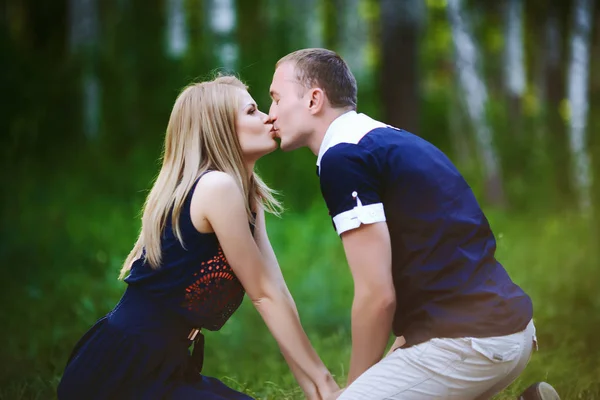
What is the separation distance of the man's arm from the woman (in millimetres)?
472

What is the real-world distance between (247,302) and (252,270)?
3275 mm

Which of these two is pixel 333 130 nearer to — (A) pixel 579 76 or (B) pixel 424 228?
(B) pixel 424 228

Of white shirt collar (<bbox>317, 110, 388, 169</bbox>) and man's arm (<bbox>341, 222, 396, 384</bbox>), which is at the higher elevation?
white shirt collar (<bbox>317, 110, 388, 169</bbox>)

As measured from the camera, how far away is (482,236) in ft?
9.43

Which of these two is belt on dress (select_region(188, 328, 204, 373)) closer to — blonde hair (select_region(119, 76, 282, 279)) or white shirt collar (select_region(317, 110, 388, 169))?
blonde hair (select_region(119, 76, 282, 279))

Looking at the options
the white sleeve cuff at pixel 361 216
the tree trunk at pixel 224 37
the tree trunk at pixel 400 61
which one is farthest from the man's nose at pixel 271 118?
the tree trunk at pixel 224 37

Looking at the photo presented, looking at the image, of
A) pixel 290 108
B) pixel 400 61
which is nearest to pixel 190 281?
pixel 290 108

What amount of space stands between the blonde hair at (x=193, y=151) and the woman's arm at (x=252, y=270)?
107 mm

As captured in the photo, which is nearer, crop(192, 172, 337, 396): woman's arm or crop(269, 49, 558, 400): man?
crop(269, 49, 558, 400): man

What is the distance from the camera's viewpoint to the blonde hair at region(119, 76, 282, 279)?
3.21 m

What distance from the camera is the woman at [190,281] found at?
10.4 ft

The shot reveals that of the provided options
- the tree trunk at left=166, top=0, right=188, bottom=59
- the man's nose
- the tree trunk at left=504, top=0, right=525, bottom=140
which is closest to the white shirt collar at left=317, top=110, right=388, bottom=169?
the man's nose

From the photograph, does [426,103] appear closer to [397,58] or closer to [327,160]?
[397,58]

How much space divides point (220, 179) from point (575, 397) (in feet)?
6.61
